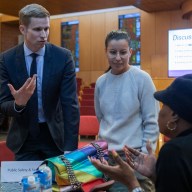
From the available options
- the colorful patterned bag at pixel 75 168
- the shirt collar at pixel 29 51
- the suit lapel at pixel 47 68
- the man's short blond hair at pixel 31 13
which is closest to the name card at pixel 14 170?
the colorful patterned bag at pixel 75 168

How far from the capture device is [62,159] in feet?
4.97

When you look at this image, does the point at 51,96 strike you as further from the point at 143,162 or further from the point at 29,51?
the point at 143,162

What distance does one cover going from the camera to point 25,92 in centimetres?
170

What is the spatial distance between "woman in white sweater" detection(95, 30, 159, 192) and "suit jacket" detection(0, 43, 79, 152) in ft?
0.67

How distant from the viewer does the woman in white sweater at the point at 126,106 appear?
194 centimetres

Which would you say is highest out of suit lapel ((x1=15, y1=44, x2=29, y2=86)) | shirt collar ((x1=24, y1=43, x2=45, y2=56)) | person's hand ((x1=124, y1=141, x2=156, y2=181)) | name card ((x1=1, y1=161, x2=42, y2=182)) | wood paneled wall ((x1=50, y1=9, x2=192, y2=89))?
wood paneled wall ((x1=50, y1=9, x2=192, y2=89))

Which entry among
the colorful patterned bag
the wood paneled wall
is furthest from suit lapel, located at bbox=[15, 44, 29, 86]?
the wood paneled wall

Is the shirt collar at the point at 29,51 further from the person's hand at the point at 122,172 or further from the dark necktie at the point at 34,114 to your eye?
the person's hand at the point at 122,172

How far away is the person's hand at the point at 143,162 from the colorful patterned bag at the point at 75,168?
16 cm

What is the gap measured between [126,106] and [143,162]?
539 mm

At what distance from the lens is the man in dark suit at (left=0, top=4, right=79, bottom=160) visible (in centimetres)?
192

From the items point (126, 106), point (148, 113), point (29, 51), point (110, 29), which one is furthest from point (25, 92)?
point (110, 29)

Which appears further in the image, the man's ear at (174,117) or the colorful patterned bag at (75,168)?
the colorful patterned bag at (75,168)

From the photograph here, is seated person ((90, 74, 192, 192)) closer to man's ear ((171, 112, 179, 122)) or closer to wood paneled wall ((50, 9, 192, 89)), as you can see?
man's ear ((171, 112, 179, 122))
